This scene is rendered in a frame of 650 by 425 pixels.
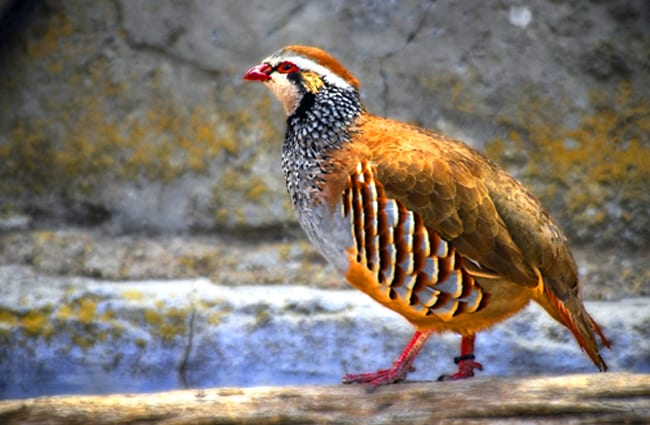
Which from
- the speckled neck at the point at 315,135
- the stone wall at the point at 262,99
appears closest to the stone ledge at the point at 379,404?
the speckled neck at the point at 315,135

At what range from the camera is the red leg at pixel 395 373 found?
11.8 ft

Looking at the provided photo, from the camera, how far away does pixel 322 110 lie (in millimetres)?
3768

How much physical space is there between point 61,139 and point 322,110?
194cm

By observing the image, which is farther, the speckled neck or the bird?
the speckled neck

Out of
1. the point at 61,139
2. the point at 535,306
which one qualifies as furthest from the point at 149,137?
the point at 535,306

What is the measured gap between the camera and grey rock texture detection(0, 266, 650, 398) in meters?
4.81

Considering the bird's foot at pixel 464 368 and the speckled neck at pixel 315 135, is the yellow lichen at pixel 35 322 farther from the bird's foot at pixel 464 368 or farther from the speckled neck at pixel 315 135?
the bird's foot at pixel 464 368

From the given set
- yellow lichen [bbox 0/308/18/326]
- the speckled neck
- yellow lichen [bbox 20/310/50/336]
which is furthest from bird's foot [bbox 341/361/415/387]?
yellow lichen [bbox 0/308/18/326]

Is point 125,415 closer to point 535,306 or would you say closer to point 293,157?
point 293,157

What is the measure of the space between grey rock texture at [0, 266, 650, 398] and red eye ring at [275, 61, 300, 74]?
1.41 metres

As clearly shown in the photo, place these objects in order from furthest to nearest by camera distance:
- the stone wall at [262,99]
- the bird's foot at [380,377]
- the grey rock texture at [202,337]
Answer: the stone wall at [262,99] → the grey rock texture at [202,337] → the bird's foot at [380,377]

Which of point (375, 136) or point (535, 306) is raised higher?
point (375, 136)

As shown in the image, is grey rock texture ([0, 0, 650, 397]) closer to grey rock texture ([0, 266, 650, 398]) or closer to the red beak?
grey rock texture ([0, 266, 650, 398])

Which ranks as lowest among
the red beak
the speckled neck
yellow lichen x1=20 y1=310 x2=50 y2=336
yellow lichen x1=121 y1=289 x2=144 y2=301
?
yellow lichen x1=20 y1=310 x2=50 y2=336
